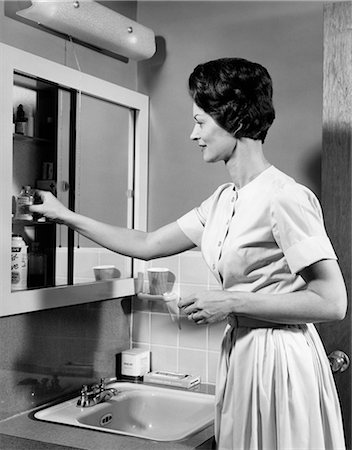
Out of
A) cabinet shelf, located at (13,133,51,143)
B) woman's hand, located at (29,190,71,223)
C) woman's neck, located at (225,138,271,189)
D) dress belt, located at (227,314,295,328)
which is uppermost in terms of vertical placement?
cabinet shelf, located at (13,133,51,143)

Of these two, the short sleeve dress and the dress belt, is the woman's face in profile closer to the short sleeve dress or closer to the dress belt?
the short sleeve dress

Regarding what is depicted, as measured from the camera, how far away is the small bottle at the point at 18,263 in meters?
2.05

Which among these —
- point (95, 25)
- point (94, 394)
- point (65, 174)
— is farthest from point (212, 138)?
point (94, 394)

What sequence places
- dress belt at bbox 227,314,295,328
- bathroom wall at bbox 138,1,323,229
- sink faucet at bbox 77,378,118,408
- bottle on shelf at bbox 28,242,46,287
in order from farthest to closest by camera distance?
1. bathroom wall at bbox 138,1,323,229
2. sink faucet at bbox 77,378,118,408
3. bottle on shelf at bbox 28,242,46,287
4. dress belt at bbox 227,314,295,328

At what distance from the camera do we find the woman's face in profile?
69.9 inches

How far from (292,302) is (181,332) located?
3.72 feet

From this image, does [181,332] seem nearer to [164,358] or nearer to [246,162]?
[164,358]

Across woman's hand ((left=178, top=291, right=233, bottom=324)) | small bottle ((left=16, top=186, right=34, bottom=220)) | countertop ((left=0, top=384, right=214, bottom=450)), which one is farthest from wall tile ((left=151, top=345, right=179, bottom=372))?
woman's hand ((left=178, top=291, right=233, bottom=324))

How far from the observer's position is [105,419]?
2.32m

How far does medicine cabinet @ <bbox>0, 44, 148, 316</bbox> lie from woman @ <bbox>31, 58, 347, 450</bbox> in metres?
0.60

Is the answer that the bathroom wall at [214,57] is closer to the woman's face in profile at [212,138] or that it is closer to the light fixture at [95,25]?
the light fixture at [95,25]

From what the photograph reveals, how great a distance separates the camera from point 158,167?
8.99 feet

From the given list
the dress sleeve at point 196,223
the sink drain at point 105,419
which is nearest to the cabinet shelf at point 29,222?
the dress sleeve at point 196,223

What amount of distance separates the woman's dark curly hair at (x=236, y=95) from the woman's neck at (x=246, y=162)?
24mm
